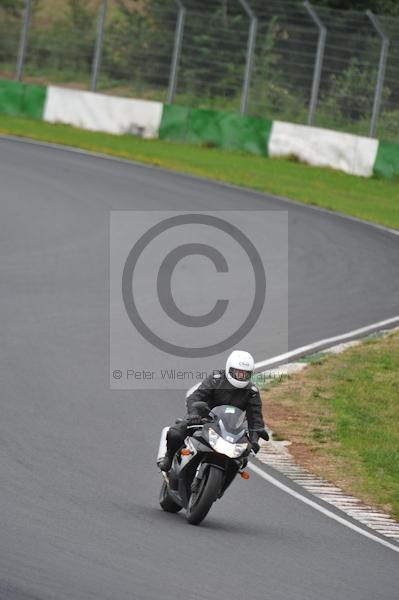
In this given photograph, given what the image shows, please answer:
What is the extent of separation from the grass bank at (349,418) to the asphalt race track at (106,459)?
1038mm

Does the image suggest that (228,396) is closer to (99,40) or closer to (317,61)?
(317,61)

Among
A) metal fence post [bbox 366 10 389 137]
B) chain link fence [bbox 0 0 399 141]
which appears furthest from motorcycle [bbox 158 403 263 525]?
metal fence post [bbox 366 10 389 137]

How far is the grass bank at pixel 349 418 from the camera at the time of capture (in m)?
13.7

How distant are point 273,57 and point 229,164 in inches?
193

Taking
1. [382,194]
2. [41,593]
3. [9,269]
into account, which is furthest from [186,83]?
[41,593]

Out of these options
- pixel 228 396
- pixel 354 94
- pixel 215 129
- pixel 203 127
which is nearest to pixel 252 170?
pixel 354 94

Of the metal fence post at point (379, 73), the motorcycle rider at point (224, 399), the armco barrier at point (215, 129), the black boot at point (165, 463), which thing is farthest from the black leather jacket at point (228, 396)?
the armco barrier at point (215, 129)

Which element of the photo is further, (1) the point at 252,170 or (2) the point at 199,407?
(1) the point at 252,170

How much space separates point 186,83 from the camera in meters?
40.1

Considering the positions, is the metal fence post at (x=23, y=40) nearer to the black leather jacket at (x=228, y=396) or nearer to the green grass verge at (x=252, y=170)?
the green grass verge at (x=252, y=170)

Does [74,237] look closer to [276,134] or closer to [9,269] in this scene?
[9,269]

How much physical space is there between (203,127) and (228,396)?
28339 mm

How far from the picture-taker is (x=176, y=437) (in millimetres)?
11016

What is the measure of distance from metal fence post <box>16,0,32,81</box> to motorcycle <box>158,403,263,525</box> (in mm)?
32469
